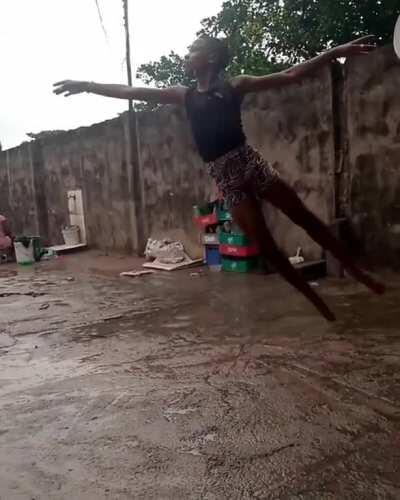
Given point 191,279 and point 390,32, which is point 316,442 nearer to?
point 191,279

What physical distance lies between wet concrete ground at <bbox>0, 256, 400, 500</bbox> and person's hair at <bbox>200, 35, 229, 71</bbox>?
1501mm

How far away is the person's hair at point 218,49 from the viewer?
2.15 m

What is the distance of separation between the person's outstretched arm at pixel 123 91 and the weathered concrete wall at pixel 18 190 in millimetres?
9563

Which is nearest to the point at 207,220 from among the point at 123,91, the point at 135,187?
the point at 135,187

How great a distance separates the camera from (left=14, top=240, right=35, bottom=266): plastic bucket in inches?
341

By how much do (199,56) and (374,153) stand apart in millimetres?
3315

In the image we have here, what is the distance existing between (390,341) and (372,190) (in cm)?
243

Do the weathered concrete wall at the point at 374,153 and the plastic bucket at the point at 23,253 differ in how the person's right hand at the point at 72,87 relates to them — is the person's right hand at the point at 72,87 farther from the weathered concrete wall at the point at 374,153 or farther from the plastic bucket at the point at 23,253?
the plastic bucket at the point at 23,253

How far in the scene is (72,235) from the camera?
9.91 meters

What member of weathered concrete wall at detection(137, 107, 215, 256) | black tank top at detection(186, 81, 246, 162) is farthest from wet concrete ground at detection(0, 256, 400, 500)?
weathered concrete wall at detection(137, 107, 215, 256)

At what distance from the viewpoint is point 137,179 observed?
824 cm

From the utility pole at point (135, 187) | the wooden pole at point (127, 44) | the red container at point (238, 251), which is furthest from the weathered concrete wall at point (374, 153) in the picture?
the wooden pole at point (127, 44)

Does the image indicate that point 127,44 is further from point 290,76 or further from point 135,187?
point 290,76

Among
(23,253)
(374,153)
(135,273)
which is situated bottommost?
(135,273)
